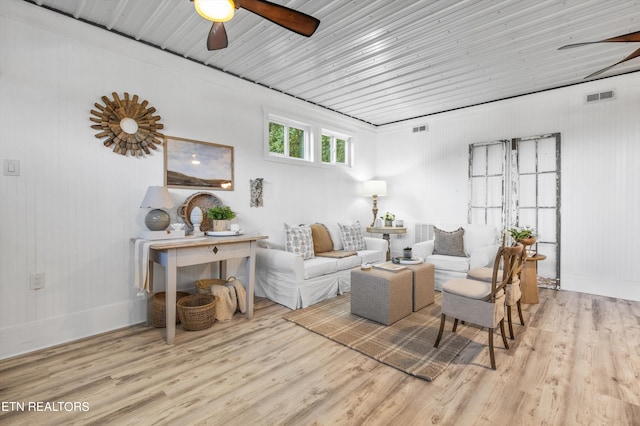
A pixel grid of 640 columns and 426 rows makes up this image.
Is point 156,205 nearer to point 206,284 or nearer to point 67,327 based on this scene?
point 206,284

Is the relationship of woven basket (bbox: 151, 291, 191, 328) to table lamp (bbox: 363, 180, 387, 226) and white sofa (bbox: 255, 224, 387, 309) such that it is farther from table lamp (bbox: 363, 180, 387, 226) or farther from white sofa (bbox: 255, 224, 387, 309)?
table lamp (bbox: 363, 180, 387, 226)

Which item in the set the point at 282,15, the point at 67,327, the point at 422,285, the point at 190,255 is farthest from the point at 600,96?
the point at 67,327

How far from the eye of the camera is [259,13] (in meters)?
1.85

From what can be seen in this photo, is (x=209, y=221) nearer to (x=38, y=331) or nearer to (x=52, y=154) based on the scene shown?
(x=52, y=154)

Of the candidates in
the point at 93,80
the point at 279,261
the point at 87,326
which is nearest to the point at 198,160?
the point at 93,80

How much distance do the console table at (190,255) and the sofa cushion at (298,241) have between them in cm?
77

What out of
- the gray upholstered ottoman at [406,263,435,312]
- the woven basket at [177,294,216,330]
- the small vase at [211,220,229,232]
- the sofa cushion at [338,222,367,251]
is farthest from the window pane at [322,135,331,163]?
the woven basket at [177,294,216,330]

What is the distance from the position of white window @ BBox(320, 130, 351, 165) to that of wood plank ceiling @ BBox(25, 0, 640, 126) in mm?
1107

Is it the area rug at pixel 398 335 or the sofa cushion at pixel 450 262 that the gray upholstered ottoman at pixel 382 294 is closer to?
the area rug at pixel 398 335

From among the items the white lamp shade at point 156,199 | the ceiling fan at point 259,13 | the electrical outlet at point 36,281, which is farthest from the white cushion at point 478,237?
the electrical outlet at point 36,281

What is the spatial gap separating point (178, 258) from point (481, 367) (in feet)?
8.52

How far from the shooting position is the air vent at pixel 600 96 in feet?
13.0

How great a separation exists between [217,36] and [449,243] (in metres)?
3.88

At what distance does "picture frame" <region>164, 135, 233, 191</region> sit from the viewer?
3.29m
